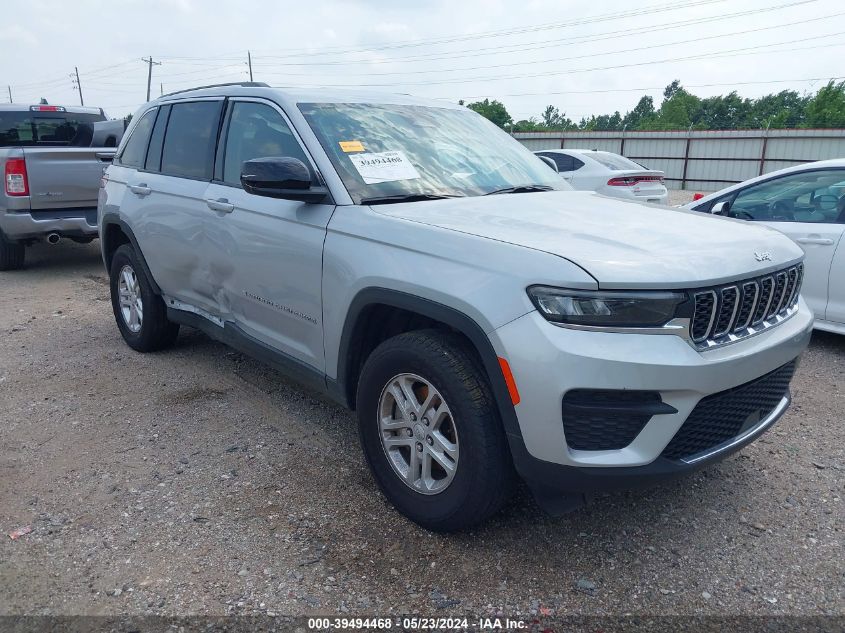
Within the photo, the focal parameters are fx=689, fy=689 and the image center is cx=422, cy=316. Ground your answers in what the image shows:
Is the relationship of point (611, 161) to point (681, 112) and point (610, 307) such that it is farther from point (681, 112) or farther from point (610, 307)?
point (681, 112)

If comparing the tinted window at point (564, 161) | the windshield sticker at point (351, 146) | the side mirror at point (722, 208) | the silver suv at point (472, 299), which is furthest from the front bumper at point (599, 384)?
the tinted window at point (564, 161)

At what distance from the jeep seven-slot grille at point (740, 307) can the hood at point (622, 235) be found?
0.05 m

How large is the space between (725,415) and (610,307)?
0.69 m

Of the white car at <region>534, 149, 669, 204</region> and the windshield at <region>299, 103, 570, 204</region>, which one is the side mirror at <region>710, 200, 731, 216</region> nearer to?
the windshield at <region>299, 103, 570, 204</region>

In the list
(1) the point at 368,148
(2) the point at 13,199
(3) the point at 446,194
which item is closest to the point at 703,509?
(3) the point at 446,194

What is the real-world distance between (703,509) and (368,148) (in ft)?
7.65

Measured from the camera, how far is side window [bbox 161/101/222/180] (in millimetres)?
4250

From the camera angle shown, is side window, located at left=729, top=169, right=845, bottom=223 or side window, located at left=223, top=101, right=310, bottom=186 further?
side window, located at left=729, top=169, right=845, bottom=223

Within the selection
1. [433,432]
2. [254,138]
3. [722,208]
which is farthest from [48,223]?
[722,208]

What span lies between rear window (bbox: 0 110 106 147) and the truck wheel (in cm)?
816

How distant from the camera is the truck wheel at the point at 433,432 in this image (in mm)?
2562

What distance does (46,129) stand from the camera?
9336mm

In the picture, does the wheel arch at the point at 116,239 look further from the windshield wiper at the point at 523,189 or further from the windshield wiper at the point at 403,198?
the windshield wiper at the point at 523,189

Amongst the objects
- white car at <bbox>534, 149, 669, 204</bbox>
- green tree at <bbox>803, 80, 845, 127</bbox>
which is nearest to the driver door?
white car at <bbox>534, 149, 669, 204</bbox>
